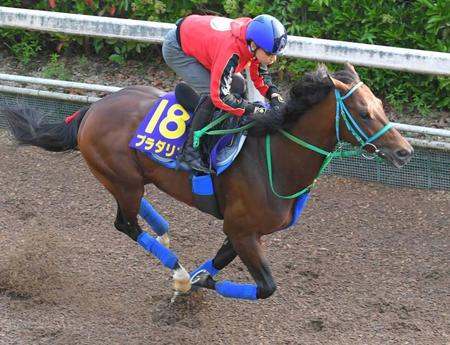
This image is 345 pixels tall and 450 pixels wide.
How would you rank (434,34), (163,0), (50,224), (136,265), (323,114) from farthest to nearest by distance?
(163,0)
(434,34)
(50,224)
(136,265)
(323,114)

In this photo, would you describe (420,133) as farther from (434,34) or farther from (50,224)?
(50,224)

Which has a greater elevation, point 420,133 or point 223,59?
point 223,59

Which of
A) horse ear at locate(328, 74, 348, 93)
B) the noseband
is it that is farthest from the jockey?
the noseband

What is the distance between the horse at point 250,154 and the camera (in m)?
4.96

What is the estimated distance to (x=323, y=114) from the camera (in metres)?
5.07

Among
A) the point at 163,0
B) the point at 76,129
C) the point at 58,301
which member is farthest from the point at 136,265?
the point at 163,0

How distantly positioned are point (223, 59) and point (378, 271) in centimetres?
214

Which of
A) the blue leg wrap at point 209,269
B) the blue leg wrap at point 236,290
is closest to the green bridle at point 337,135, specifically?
the blue leg wrap at point 236,290

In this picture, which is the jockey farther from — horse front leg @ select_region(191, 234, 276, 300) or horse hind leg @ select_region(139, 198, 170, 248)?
horse hind leg @ select_region(139, 198, 170, 248)

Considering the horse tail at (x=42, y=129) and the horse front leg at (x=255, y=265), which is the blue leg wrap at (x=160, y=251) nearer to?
the horse front leg at (x=255, y=265)

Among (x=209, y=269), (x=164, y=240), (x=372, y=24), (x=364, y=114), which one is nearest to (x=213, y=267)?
(x=209, y=269)

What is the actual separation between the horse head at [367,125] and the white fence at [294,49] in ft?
6.55

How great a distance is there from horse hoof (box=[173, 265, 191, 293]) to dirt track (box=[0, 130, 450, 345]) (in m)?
0.12

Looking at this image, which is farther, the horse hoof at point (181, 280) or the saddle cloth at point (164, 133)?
the horse hoof at point (181, 280)
